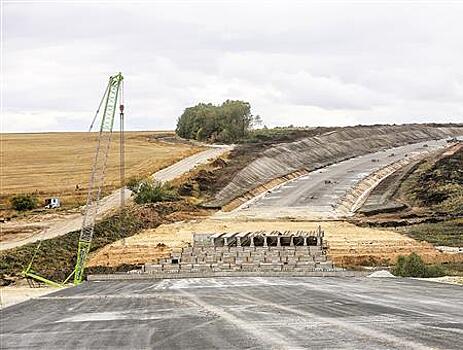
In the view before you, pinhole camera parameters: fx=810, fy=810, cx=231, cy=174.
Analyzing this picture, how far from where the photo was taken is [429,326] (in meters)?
18.6

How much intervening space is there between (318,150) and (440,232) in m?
51.5

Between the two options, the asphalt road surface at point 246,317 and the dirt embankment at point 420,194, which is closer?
the asphalt road surface at point 246,317

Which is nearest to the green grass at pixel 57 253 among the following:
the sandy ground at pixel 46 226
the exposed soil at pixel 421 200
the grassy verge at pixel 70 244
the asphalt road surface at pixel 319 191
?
the grassy verge at pixel 70 244

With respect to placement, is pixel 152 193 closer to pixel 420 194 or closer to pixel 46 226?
pixel 46 226

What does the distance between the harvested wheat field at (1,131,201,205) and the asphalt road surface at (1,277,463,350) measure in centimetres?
3741

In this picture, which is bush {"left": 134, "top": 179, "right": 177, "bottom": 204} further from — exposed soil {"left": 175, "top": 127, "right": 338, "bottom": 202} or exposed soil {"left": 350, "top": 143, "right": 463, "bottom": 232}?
exposed soil {"left": 350, "top": 143, "right": 463, "bottom": 232}

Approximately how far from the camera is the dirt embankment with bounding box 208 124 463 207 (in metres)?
78.8

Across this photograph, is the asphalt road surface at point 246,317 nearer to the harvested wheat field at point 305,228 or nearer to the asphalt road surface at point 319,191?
the harvested wheat field at point 305,228

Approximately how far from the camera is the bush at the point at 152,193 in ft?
217

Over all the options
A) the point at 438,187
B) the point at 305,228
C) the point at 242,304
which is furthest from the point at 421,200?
the point at 242,304

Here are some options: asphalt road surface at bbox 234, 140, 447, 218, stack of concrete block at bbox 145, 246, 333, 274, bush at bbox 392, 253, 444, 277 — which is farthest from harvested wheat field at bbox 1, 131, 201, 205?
bush at bbox 392, 253, 444, 277

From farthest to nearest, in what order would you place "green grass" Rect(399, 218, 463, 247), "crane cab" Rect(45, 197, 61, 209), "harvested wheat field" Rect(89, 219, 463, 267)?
1. "crane cab" Rect(45, 197, 61, 209)
2. "green grass" Rect(399, 218, 463, 247)
3. "harvested wheat field" Rect(89, 219, 463, 267)

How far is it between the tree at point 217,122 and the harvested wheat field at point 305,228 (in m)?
59.3

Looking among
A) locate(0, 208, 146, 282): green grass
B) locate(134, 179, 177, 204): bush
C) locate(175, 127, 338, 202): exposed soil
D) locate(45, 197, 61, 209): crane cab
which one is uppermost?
locate(175, 127, 338, 202): exposed soil
